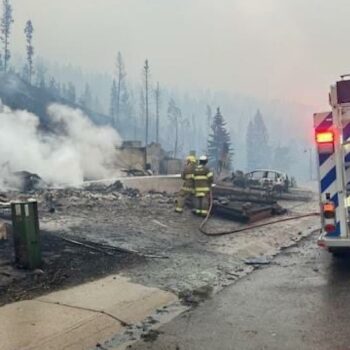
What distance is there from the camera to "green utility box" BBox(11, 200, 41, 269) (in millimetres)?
6613

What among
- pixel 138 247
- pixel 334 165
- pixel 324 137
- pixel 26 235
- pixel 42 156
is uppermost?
pixel 42 156

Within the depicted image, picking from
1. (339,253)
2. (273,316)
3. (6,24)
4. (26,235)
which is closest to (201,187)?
(339,253)

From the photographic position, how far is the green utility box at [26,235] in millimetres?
6613

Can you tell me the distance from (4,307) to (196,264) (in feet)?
10.7

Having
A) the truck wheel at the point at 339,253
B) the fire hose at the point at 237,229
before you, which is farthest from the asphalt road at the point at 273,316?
the fire hose at the point at 237,229

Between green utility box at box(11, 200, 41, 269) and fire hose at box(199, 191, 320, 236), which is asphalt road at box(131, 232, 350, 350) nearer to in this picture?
green utility box at box(11, 200, 41, 269)

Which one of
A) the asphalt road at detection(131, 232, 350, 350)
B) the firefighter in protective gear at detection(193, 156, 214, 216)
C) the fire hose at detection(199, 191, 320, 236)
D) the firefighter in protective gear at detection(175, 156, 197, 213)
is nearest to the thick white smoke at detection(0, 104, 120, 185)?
the firefighter in protective gear at detection(175, 156, 197, 213)

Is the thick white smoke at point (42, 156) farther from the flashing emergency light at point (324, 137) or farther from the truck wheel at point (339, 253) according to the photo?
the flashing emergency light at point (324, 137)

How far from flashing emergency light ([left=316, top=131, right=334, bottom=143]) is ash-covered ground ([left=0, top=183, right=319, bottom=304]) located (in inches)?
89.1

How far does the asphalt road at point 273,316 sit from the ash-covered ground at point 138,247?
1.68 feet

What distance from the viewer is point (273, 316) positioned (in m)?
5.20

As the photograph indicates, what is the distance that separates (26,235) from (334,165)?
4338 millimetres

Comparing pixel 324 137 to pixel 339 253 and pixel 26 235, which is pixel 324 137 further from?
pixel 26 235

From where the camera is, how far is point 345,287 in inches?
247
